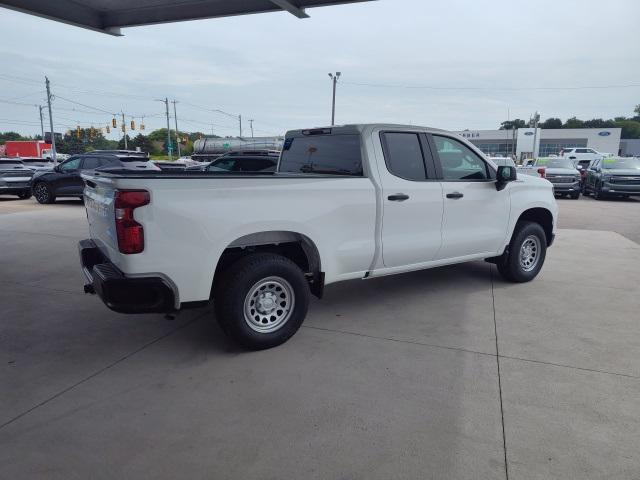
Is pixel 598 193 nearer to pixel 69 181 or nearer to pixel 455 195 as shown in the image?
pixel 455 195

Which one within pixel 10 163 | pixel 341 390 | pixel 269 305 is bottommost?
pixel 341 390

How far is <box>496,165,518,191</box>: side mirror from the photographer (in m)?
5.32

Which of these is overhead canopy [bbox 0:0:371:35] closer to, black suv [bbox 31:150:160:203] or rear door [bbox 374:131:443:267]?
black suv [bbox 31:150:160:203]

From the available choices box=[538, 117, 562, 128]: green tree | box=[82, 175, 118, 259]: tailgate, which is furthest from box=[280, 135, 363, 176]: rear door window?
box=[538, 117, 562, 128]: green tree

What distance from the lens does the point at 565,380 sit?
350cm

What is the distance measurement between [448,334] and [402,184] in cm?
152

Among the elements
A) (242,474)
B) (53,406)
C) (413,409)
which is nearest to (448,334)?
(413,409)

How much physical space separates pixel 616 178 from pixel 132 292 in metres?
19.2

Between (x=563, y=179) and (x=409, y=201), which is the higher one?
(x=409, y=201)

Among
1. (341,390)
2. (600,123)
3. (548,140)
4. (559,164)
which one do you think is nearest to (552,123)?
(600,123)

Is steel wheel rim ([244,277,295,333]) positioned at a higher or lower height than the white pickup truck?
lower

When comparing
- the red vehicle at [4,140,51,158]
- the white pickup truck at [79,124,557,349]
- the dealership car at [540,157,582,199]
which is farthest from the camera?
the red vehicle at [4,140,51,158]

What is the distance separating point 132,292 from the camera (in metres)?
3.32

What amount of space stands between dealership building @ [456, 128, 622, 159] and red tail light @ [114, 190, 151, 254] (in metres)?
82.1
